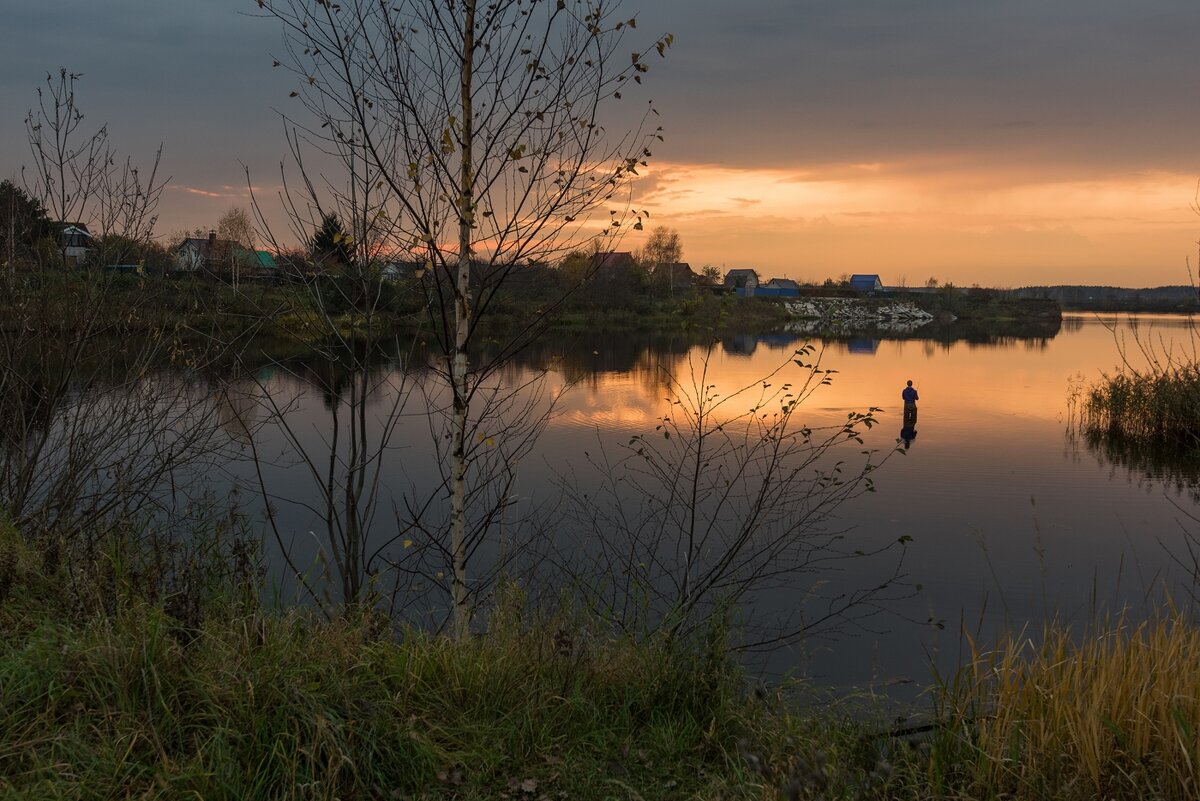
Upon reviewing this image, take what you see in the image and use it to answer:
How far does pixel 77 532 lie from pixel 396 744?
526 cm

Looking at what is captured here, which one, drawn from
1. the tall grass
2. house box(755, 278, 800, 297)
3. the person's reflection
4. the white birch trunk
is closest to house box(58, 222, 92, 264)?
the tall grass

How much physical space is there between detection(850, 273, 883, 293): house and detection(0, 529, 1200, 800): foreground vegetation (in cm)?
13672

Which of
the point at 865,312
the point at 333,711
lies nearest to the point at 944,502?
the point at 333,711

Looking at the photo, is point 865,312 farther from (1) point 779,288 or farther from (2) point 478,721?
(2) point 478,721

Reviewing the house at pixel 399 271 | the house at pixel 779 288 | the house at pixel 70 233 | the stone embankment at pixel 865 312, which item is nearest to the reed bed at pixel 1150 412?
the house at pixel 399 271

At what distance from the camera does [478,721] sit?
14.5 ft

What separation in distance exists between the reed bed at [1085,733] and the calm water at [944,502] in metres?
0.54

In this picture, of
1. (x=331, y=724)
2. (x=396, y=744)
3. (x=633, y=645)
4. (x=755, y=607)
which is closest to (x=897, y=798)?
(x=633, y=645)

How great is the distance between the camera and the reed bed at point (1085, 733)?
3.89 metres

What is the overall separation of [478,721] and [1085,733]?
307 cm

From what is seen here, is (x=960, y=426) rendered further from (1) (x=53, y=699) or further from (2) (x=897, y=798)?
(1) (x=53, y=699)

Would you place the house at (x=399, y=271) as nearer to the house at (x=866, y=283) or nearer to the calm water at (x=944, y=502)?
the calm water at (x=944, y=502)

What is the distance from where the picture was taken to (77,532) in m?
7.54

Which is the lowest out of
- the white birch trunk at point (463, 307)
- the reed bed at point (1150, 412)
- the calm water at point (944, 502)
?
the calm water at point (944, 502)
